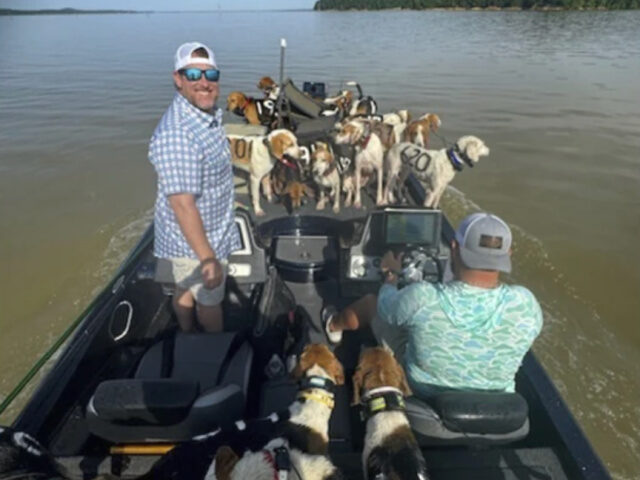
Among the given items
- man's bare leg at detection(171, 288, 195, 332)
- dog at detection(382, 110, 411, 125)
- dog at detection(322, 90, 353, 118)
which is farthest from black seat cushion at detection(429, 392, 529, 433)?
dog at detection(322, 90, 353, 118)

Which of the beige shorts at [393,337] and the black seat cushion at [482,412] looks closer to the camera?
the black seat cushion at [482,412]

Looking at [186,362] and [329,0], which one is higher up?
[329,0]

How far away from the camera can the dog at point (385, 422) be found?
6.71 feet

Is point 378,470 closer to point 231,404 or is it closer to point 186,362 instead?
point 231,404

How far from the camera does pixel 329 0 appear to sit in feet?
383

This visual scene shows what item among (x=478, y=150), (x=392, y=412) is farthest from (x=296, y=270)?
(x=478, y=150)

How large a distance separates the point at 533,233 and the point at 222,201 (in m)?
6.33

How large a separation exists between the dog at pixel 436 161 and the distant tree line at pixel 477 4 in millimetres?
67678

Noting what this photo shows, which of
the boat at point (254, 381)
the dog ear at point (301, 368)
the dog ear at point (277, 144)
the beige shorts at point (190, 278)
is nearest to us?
the boat at point (254, 381)

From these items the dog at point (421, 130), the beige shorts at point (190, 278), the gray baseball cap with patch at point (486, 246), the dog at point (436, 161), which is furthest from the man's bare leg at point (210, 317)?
the dog at point (421, 130)

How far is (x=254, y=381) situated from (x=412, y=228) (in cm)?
201

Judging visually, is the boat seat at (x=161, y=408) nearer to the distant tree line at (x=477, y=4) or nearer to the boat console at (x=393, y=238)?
the boat console at (x=393, y=238)

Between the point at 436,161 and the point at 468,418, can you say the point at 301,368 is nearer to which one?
the point at 468,418

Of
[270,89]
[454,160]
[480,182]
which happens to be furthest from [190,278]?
[480,182]
